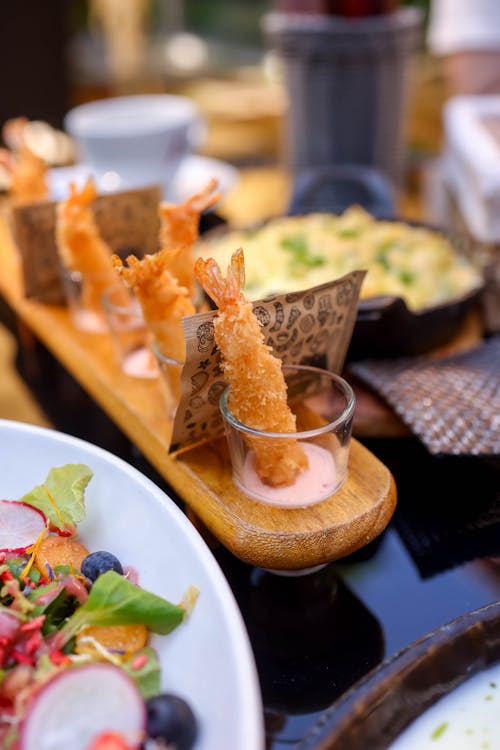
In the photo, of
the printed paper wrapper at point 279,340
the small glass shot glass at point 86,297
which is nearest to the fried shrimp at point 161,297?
the printed paper wrapper at point 279,340

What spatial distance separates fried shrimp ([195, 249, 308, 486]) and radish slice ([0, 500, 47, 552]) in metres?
0.25

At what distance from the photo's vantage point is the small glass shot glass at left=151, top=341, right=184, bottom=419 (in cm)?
96

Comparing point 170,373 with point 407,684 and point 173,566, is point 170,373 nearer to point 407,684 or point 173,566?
point 173,566

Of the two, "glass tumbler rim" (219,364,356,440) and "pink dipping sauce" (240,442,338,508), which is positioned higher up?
"glass tumbler rim" (219,364,356,440)

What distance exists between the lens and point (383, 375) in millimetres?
1079

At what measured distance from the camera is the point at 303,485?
0.83m

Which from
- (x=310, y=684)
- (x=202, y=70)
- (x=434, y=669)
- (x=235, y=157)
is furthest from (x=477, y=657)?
(x=202, y=70)

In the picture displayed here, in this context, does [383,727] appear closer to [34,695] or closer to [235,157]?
[34,695]

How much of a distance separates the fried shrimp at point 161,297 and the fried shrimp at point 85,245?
275 millimetres

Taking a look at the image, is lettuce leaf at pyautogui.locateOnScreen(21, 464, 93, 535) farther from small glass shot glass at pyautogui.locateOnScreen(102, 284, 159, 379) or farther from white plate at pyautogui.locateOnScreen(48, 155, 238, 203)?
white plate at pyautogui.locateOnScreen(48, 155, 238, 203)

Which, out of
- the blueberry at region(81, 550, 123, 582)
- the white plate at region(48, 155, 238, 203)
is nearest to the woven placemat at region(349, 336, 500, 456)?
the blueberry at region(81, 550, 123, 582)

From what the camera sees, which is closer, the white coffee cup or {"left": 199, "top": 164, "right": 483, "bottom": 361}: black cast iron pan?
{"left": 199, "top": 164, "right": 483, "bottom": 361}: black cast iron pan

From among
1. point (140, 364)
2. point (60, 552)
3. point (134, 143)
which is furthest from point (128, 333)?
point (134, 143)

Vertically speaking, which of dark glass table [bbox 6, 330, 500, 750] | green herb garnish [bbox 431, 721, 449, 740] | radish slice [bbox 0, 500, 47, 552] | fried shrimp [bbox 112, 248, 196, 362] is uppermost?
fried shrimp [bbox 112, 248, 196, 362]
